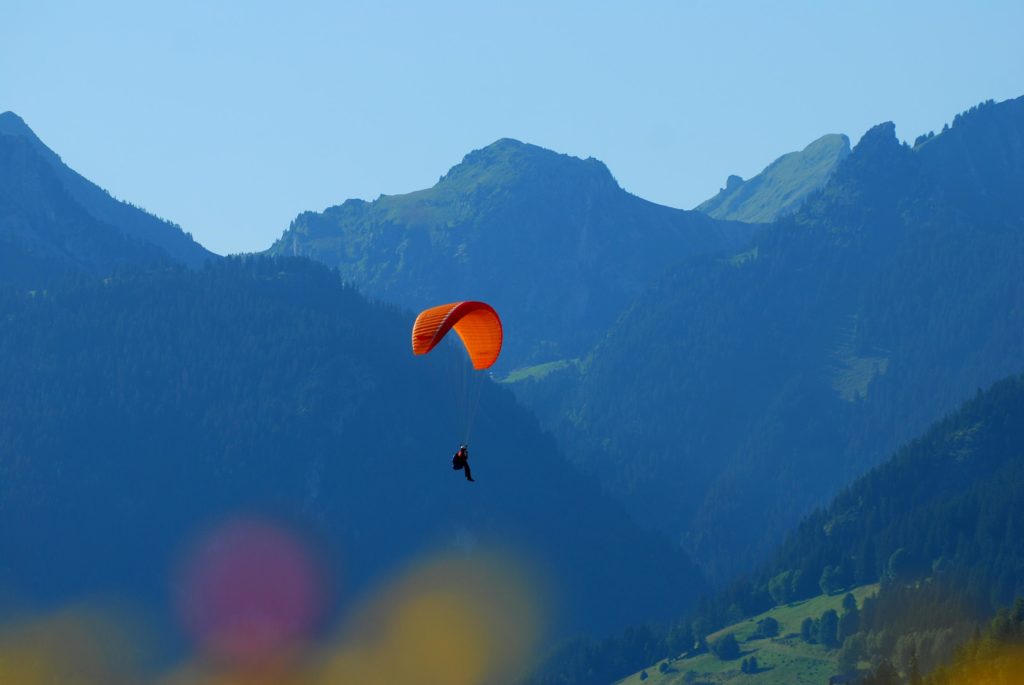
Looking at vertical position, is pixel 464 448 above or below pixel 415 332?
below

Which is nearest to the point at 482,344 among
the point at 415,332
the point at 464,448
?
the point at 415,332

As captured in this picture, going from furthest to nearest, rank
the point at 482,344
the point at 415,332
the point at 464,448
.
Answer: the point at 482,344 < the point at 415,332 < the point at 464,448

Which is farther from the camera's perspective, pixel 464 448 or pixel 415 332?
pixel 415 332

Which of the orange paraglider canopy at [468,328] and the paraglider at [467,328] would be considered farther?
the orange paraglider canopy at [468,328]

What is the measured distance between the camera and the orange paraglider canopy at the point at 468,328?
4117 inches

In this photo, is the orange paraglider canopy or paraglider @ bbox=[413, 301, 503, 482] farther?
the orange paraglider canopy

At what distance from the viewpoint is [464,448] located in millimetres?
95625

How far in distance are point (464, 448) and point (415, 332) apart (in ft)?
41.1

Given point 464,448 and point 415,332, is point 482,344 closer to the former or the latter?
point 415,332

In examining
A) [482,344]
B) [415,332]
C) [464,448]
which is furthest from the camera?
[482,344]

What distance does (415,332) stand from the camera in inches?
4193

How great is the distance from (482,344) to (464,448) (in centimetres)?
1837

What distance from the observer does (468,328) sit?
114m

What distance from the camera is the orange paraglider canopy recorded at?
4117 inches
